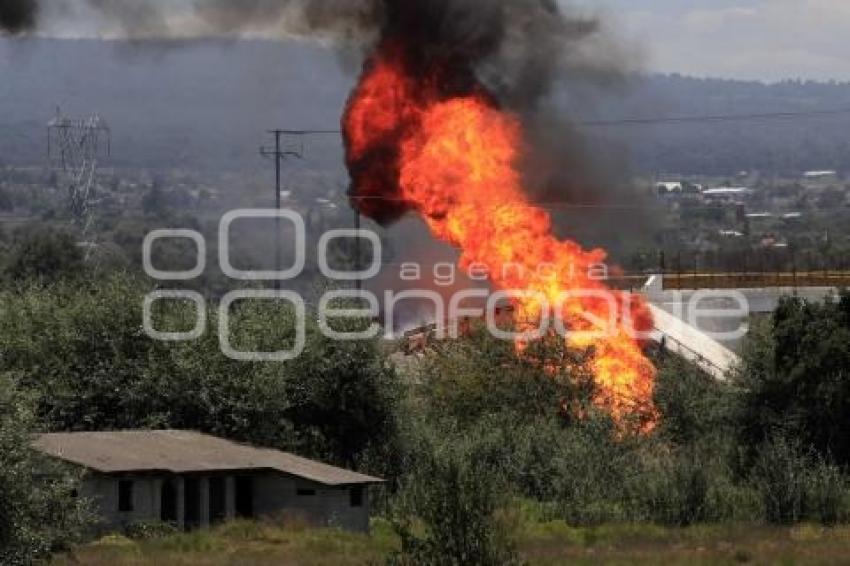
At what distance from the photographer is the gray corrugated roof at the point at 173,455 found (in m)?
61.2

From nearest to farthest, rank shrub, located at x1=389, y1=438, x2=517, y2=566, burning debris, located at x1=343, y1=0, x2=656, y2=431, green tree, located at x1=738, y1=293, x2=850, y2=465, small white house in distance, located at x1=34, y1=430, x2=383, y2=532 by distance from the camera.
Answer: shrub, located at x1=389, y1=438, x2=517, y2=566 < small white house in distance, located at x1=34, y1=430, x2=383, y2=532 < green tree, located at x1=738, y1=293, x2=850, y2=465 < burning debris, located at x1=343, y1=0, x2=656, y2=431

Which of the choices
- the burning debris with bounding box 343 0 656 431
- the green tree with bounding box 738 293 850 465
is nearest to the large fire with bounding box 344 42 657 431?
the burning debris with bounding box 343 0 656 431

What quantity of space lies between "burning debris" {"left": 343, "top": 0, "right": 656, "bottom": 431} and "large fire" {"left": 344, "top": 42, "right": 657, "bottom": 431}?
4 centimetres

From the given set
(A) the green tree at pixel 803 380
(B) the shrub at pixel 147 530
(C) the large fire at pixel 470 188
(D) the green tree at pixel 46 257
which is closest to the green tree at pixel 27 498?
(B) the shrub at pixel 147 530

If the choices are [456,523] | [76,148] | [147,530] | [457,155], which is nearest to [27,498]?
[456,523]

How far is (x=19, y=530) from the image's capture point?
4750cm

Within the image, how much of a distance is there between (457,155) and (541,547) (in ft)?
72.0

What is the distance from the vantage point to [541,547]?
6088cm

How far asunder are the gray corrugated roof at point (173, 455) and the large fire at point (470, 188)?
1434 centimetres

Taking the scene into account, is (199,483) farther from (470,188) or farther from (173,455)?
(470,188)

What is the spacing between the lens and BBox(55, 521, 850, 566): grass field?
56344 mm

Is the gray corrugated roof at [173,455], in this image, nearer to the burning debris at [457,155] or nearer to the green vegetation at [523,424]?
the green vegetation at [523,424]

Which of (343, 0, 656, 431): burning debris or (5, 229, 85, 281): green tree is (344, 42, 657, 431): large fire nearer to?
(343, 0, 656, 431): burning debris

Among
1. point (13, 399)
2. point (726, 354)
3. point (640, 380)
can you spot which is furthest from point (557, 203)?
point (13, 399)
